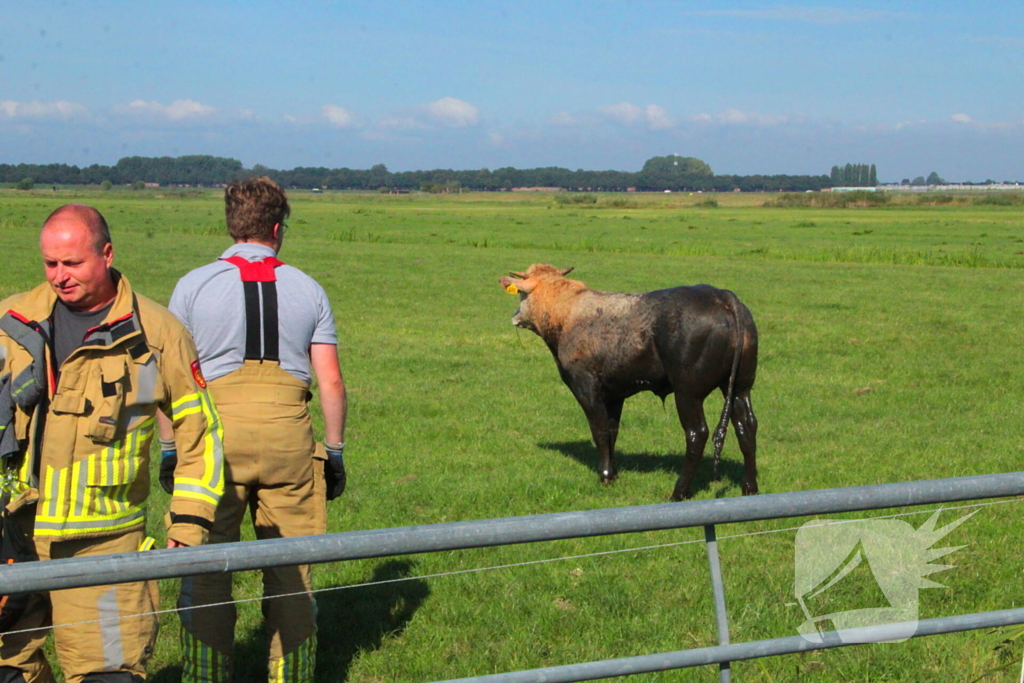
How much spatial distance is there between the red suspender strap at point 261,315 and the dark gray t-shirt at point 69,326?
27.9 inches

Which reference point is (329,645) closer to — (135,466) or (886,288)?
(135,466)

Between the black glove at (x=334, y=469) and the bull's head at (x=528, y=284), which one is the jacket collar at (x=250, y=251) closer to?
the black glove at (x=334, y=469)

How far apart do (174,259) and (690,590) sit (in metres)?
30.0

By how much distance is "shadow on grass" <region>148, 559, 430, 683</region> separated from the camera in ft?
17.7

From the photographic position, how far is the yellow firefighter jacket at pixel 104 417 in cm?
367

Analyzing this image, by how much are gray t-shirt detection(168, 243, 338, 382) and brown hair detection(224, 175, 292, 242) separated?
0.07 m

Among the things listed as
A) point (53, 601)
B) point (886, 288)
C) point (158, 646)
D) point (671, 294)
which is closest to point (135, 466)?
point (53, 601)

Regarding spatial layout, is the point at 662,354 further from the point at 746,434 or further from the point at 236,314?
the point at 236,314

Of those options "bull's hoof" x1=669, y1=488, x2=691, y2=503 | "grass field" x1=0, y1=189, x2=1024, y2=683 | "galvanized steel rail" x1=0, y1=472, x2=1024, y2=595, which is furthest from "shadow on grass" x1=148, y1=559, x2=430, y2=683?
"galvanized steel rail" x1=0, y1=472, x2=1024, y2=595

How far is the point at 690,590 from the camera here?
20.8 ft

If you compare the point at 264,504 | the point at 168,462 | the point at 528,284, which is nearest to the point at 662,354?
the point at 528,284

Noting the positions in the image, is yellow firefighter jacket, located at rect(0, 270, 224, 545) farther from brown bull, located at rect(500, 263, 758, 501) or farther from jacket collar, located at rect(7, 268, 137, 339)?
brown bull, located at rect(500, 263, 758, 501)

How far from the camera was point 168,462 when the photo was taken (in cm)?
442

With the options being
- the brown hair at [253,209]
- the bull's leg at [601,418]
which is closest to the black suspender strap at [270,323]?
the brown hair at [253,209]
